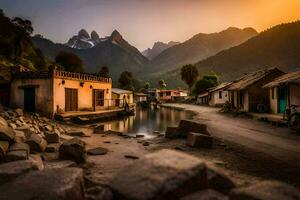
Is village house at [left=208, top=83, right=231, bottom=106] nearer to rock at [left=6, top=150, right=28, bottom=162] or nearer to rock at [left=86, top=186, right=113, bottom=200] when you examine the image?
rock at [left=6, top=150, right=28, bottom=162]

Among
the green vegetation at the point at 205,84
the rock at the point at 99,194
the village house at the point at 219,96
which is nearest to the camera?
the rock at the point at 99,194

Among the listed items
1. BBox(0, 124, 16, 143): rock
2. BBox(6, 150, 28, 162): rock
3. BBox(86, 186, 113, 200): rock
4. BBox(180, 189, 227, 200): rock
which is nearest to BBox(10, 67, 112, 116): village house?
A: BBox(0, 124, 16, 143): rock

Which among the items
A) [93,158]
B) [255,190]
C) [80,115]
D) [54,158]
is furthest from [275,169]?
[80,115]

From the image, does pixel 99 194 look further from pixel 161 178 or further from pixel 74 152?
pixel 74 152

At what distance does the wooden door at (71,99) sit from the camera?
27.4 meters

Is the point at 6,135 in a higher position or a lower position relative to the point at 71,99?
lower

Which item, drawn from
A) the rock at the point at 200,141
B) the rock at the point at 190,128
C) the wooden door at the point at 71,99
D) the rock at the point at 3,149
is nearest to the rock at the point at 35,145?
the rock at the point at 3,149

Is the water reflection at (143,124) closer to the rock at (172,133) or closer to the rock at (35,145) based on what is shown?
the rock at (172,133)

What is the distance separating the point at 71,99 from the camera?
28156mm

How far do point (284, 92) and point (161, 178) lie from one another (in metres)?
23.8

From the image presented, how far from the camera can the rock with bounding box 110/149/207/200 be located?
3822 millimetres

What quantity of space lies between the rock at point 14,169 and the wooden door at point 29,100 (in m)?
21.8

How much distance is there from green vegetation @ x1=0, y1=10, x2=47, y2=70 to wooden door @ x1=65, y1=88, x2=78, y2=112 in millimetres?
21981

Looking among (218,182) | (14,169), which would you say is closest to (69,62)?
(14,169)
